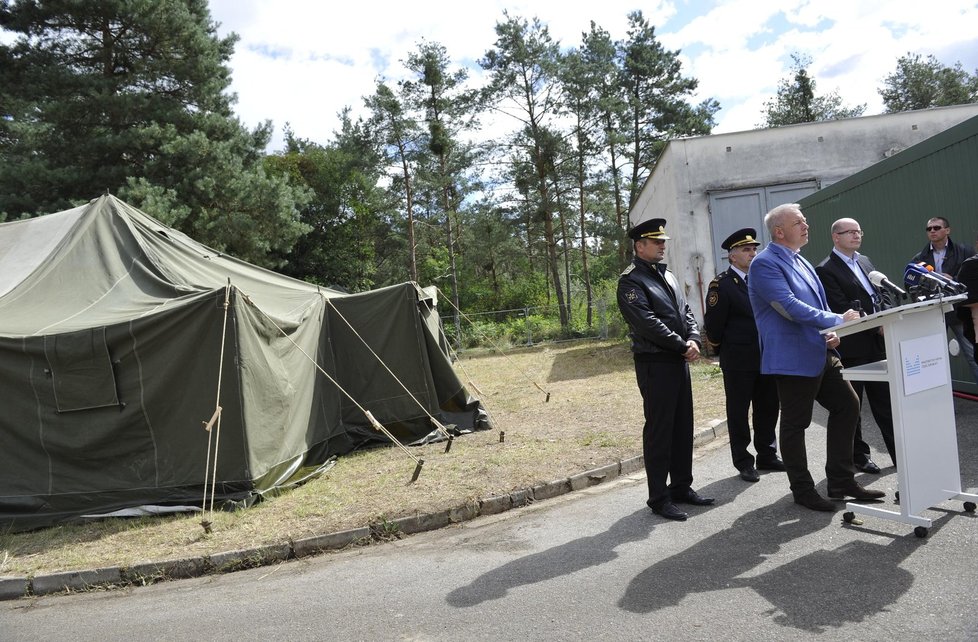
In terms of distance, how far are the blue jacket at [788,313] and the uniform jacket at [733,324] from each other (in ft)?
3.07

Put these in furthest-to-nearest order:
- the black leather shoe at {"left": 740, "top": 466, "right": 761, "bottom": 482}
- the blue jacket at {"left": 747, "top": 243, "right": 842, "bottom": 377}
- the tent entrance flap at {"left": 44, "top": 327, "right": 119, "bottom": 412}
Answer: the tent entrance flap at {"left": 44, "top": 327, "right": 119, "bottom": 412} < the black leather shoe at {"left": 740, "top": 466, "right": 761, "bottom": 482} < the blue jacket at {"left": 747, "top": 243, "right": 842, "bottom": 377}

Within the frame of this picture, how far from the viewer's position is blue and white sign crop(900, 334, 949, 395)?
3.65 meters

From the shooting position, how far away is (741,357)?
522cm

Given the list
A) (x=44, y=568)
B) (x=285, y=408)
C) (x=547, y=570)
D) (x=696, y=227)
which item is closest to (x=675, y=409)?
(x=547, y=570)

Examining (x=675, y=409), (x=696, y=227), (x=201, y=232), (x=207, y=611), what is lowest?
(x=207, y=611)

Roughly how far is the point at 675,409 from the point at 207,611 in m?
3.13

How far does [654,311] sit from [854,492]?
1.65m

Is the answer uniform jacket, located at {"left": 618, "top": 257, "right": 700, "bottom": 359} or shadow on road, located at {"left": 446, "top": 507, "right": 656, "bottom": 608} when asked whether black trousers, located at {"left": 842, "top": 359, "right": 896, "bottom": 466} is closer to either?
uniform jacket, located at {"left": 618, "top": 257, "right": 700, "bottom": 359}

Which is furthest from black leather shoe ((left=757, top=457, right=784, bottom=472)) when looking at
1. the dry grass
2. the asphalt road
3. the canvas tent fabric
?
the canvas tent fabric

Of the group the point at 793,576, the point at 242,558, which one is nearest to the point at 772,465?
the point at 793,576

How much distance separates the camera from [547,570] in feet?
12.7

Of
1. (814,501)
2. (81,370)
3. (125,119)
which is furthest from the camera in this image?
(125,119)

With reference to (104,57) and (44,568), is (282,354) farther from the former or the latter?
(104,57)

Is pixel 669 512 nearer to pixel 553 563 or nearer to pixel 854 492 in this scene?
pixel 553 563
